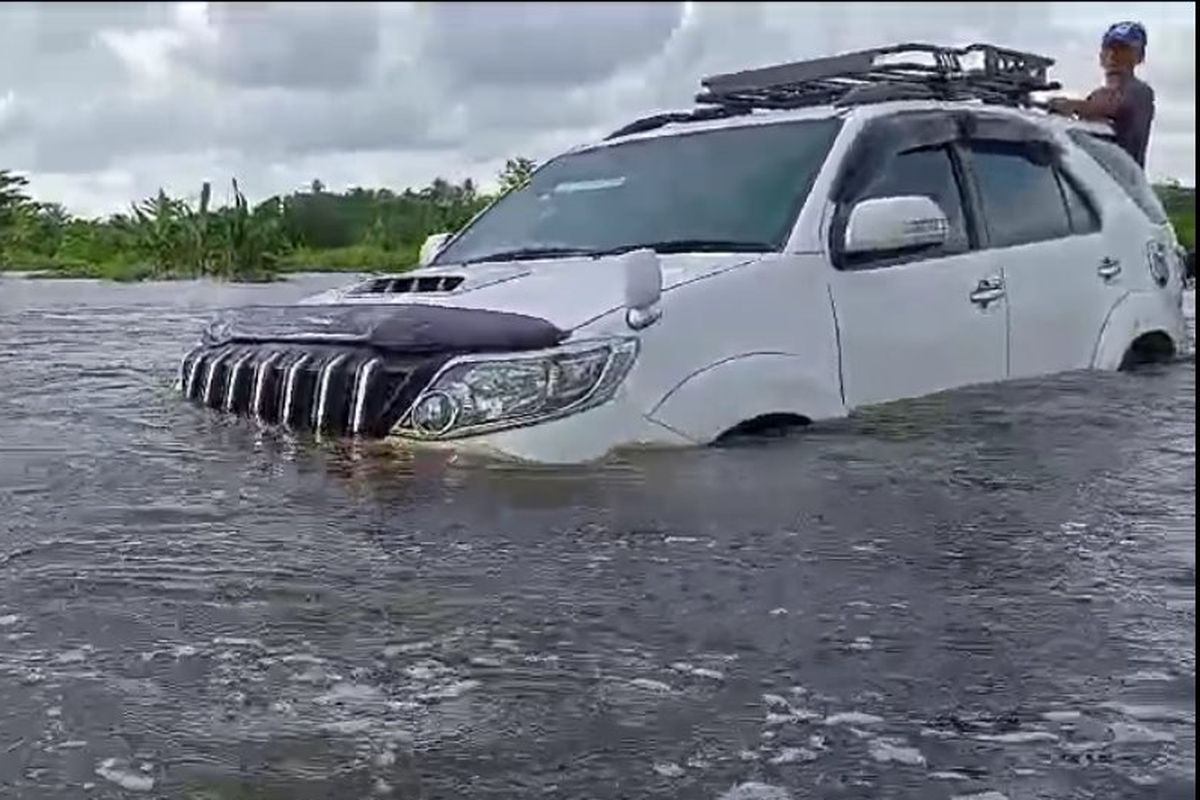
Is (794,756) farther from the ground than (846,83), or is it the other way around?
(846,83)

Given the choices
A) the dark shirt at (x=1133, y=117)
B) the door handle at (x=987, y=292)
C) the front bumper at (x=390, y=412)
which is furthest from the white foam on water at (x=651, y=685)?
the dark shirt at (x=1133, y=117)

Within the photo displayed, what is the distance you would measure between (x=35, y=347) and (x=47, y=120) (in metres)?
1.87

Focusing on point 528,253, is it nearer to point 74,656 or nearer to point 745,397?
point 745,397

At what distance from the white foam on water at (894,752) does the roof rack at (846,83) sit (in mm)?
3056

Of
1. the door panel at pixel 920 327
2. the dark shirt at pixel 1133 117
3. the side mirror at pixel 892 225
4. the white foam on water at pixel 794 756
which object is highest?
the dark shirt at pixel 1133 117

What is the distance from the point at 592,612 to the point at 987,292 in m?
2.38

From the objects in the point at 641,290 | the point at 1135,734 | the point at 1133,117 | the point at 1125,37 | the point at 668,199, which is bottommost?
the point at 1135,734

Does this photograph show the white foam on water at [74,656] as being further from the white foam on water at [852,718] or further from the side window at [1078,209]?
the side window at [1078,209]

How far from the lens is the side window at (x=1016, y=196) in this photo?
16.2 ft

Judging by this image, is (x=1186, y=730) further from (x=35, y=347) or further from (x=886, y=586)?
(x=35, y=347)

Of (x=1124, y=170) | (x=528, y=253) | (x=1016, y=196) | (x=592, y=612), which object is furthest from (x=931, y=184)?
(x=592, y=612)

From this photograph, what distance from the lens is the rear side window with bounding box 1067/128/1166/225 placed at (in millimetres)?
5629

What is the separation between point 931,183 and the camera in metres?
4.77

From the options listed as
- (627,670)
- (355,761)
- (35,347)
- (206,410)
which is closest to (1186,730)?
(627,670)
